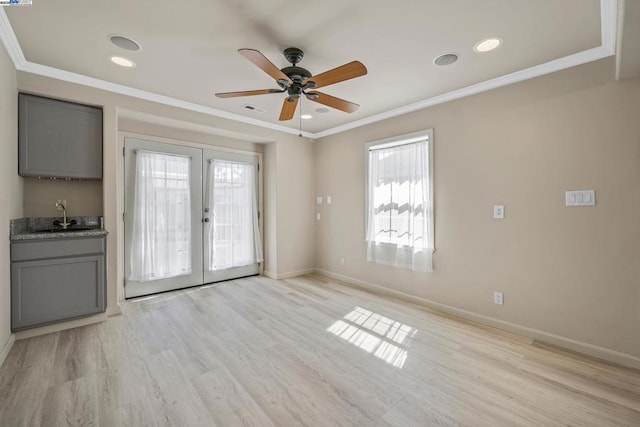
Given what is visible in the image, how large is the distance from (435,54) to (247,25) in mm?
1603

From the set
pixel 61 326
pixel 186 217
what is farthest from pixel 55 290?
pixel 186 217

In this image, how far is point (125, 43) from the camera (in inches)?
92.1

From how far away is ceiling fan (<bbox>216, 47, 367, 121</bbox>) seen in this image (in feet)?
6.56

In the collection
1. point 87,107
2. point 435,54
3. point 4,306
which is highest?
point 435,54

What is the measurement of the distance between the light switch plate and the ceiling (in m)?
1.14

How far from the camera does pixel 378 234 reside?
417 cm

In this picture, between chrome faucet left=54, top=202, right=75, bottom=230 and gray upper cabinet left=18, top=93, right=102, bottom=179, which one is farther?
chrome faucet left=54, top=202, right=75, bottom=230

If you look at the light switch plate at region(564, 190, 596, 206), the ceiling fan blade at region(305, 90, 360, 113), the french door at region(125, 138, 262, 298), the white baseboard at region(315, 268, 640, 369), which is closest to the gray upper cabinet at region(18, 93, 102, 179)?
the french door at region(125, 138, 262, 298)

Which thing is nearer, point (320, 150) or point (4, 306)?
point (4, 306)

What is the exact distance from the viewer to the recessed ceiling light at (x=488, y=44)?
7.41 feet

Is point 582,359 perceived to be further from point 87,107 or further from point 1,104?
point 87,107

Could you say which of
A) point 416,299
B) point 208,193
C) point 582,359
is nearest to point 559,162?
point 582,359

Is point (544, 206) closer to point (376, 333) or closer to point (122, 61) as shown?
point (376, 333)

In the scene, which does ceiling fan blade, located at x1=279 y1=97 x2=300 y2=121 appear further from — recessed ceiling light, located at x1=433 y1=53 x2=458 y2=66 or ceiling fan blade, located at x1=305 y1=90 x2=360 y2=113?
recessed ceiling light, located at x1=433 y1=53 x2=458 y2=66
